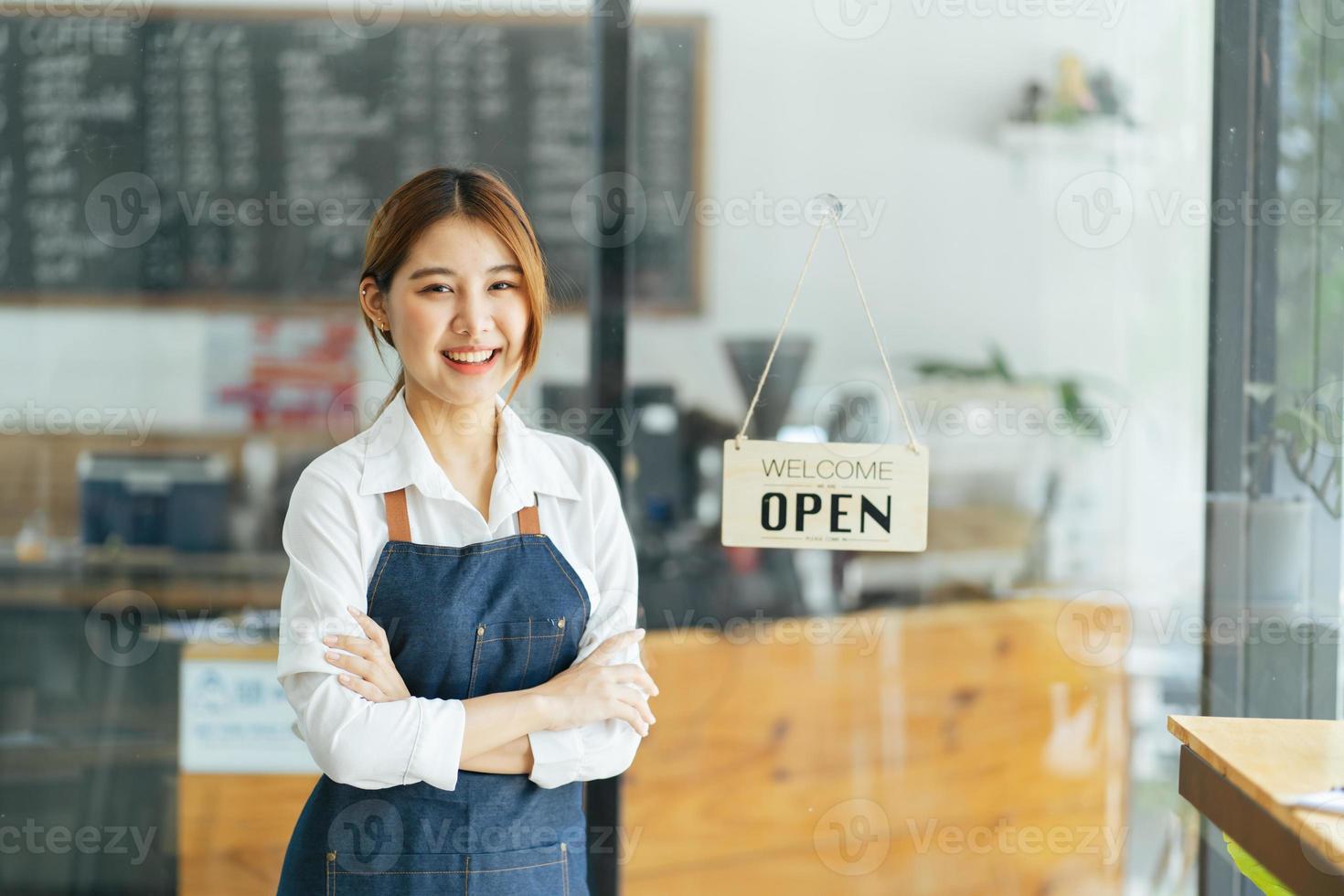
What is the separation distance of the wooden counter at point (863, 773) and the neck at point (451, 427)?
2.52 feet

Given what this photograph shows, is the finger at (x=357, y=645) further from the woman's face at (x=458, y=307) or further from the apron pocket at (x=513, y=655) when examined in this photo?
the woman's face at (x=458, y=307)

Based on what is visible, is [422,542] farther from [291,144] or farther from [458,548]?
[291,144]

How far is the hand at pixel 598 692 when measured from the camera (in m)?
1.27

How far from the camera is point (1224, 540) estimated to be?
2012mm

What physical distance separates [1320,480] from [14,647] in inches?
87.7

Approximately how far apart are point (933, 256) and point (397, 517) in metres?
1.28

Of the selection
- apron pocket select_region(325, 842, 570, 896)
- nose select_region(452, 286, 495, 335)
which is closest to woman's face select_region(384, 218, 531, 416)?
nose select_region(452, 286, 495, 335)

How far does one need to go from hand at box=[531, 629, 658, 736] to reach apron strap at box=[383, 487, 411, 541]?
0.73ft

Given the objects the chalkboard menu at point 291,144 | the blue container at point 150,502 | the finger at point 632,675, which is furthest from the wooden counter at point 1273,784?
the blue container at point 150,502

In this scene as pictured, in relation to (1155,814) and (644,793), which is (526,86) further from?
(1155,814)

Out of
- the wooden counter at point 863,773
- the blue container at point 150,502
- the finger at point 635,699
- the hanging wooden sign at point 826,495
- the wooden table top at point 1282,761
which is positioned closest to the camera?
the wooden table top at point 1282,761

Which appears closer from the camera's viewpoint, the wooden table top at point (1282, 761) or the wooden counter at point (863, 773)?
the wooden table top at point (1282, 761)

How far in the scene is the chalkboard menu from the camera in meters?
2.12

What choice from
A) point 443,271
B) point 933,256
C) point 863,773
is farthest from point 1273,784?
point 933,256
